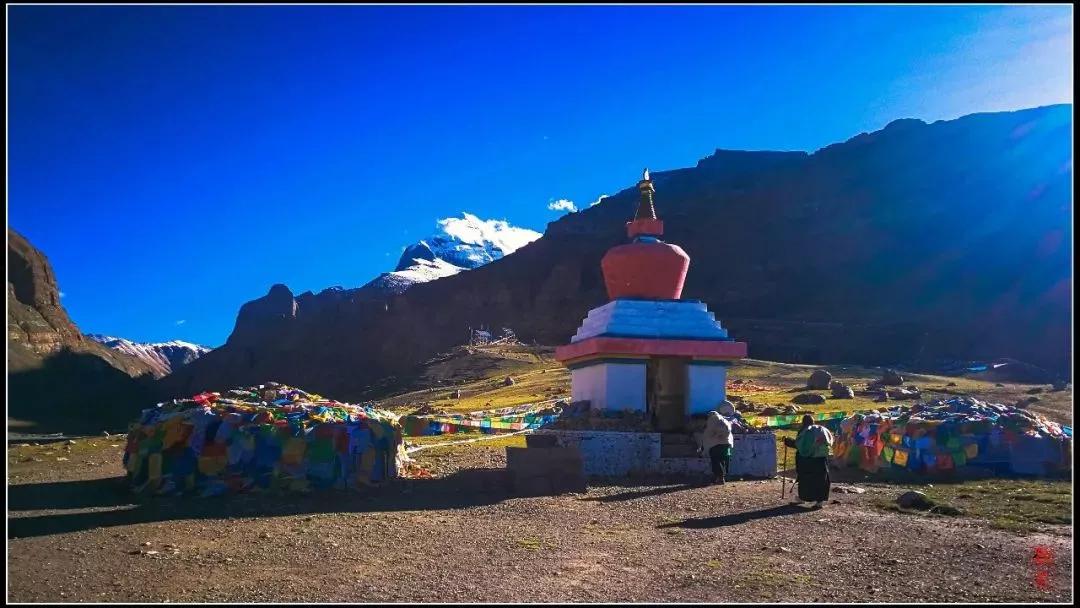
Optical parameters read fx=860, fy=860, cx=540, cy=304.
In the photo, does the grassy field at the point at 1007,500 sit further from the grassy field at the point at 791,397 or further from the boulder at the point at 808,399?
the boulder at the point at 808,399

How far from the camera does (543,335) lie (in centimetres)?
9388

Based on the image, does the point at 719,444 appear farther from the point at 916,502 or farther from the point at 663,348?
the point at 916,502

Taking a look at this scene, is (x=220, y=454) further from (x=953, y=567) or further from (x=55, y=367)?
(x=55, y=367)

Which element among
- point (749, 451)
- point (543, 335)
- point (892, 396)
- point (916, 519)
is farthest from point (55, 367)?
point (916, 519)

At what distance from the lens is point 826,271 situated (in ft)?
376

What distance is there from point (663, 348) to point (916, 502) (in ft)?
21.3

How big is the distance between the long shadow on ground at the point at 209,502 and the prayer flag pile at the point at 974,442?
7.35 metres

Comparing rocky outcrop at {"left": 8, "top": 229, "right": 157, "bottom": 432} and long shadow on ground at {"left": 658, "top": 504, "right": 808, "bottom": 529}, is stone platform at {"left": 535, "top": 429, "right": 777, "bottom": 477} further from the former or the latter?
rocky outcrop at {"left": 8, "top": 229, "right": 157, "bottom": 432}

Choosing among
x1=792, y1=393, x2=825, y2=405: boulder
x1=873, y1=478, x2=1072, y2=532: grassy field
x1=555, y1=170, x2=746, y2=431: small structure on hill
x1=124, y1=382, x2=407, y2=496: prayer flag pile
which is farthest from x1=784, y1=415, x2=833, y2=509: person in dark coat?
x1=792, y1=393, x2=825, y2=405: boulder

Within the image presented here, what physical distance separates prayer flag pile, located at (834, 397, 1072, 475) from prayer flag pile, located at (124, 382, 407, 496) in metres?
9.17

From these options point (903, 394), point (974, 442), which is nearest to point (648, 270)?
point (974, 442)

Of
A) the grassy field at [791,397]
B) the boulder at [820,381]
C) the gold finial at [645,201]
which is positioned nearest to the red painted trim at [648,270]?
the gold finial at [645,201]

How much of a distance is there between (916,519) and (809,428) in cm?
226

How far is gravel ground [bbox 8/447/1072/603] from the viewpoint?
7.01 meters
